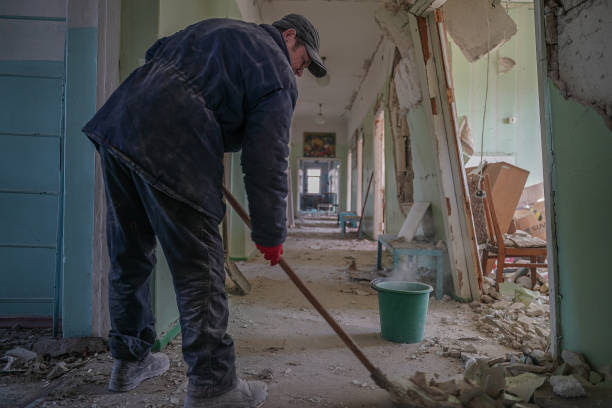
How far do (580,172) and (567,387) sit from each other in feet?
2.92

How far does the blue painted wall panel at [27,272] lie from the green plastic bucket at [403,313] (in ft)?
6.50

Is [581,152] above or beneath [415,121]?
beneath

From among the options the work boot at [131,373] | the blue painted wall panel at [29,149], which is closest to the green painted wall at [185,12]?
the blue painted wall panel at [29,149]

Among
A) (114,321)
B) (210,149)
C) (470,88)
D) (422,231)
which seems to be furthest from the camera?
(470,88)

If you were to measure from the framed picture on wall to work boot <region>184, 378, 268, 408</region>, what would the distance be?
1225cm

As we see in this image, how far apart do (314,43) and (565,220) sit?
140 centimetres

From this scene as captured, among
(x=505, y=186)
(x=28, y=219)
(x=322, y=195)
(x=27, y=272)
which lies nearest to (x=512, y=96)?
(x=505, y=186)

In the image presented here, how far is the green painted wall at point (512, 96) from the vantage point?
5.52 meters

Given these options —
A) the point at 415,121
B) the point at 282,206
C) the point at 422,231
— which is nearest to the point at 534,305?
the point at 422,231

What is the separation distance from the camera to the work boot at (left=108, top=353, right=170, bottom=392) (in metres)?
1.53

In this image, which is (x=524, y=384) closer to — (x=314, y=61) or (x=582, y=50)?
(x=582, y=50)

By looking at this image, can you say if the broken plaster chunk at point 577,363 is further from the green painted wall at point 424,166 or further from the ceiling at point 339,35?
the ceiling at point 339,35

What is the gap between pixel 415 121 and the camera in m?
4.00

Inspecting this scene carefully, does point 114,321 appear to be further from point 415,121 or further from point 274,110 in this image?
point 415,121
